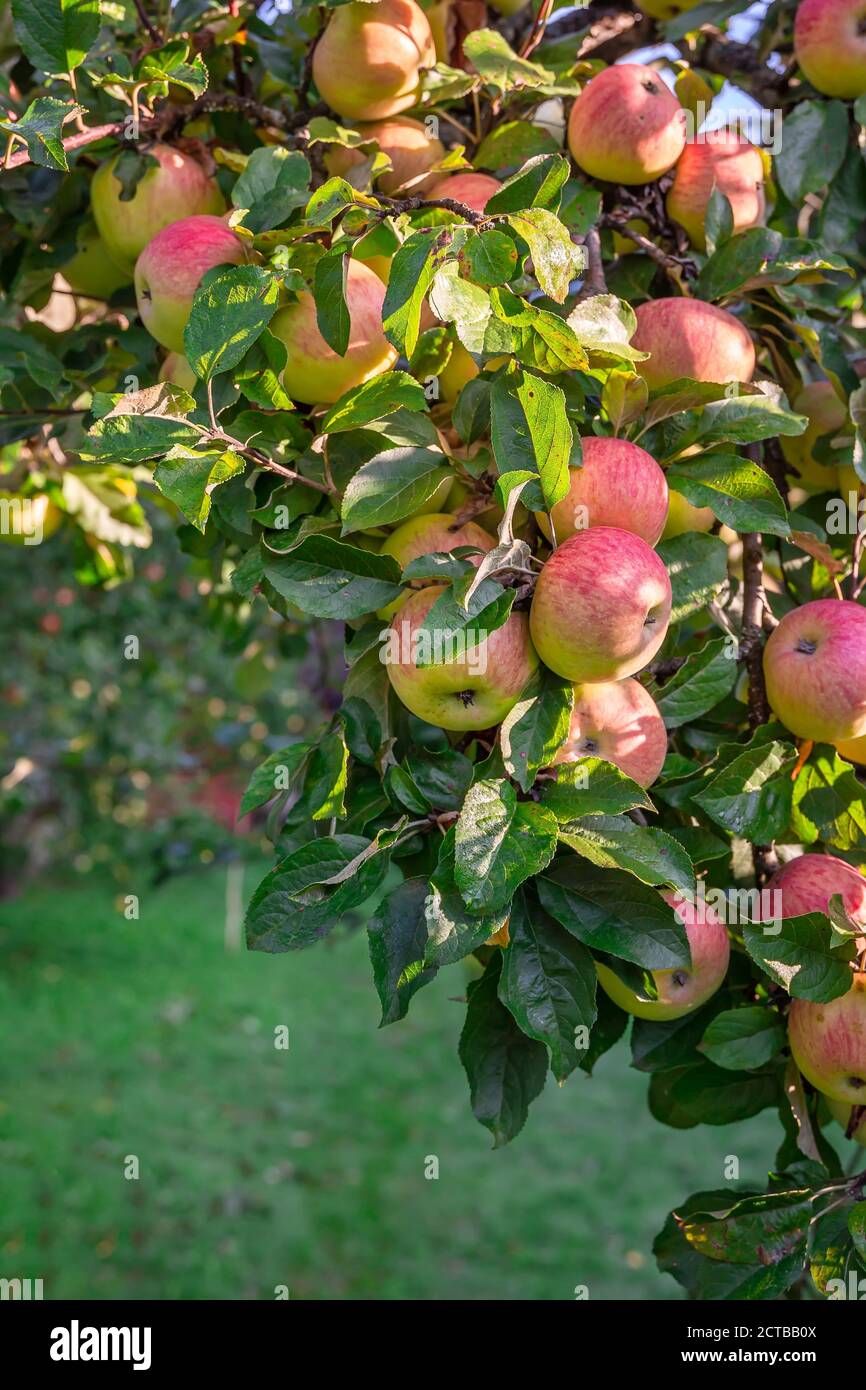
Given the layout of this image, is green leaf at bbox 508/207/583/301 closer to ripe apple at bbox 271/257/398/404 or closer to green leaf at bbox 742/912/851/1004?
ripe apple at bbox 271/257/398/404

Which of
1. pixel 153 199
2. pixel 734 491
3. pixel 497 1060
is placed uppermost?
pixel 153 199

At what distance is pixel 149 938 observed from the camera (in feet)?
16.2

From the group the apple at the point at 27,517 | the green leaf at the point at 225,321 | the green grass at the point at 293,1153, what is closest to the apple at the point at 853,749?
the green leaf at the point at 225,321

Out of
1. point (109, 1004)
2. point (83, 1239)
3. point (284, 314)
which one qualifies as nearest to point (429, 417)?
point (284, 314)

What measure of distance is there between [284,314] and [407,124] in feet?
1.01

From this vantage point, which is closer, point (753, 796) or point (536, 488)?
point (536, 488)

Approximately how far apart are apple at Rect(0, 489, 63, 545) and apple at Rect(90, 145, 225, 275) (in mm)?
443

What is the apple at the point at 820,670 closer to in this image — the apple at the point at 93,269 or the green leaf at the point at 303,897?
the green leaf at the point at 303,897

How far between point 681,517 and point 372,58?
50 centimetres

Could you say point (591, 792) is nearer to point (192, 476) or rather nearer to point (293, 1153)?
point (192, 476)

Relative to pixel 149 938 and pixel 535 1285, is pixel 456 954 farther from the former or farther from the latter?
pixel 149 938

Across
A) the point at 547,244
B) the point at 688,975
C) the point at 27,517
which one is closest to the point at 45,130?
the point at 547,244

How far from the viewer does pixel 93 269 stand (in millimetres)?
1309

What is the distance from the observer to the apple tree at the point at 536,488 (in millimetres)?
830
